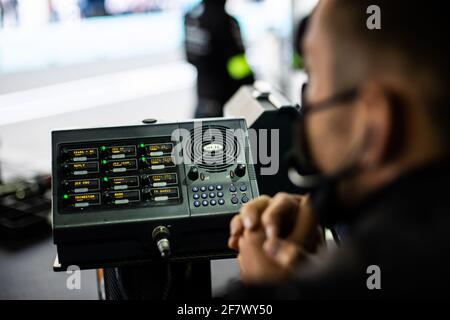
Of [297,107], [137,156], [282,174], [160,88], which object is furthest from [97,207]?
[160,88]

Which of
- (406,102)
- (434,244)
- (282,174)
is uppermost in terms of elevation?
(406,102)

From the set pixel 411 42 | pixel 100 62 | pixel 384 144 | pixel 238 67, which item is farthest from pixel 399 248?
pixel 100 62

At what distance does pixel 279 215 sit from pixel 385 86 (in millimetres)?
363

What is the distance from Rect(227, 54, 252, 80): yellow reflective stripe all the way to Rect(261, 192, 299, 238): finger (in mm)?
2824

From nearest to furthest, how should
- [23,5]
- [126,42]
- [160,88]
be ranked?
[23,5], [126,42], [160,88]

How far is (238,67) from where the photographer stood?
3.85 m

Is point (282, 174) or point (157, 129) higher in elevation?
point (157, 129)

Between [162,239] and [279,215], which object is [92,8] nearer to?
[162,239]

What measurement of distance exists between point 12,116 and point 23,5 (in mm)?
1066

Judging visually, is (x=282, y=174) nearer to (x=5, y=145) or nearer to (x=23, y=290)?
(x=23, y=290)

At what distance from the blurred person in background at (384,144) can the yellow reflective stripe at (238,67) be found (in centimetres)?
303

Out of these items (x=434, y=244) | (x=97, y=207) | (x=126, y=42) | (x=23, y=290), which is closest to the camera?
(x=434, y=244)

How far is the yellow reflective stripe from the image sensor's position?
383cm

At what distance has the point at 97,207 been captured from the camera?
4.27 ft
